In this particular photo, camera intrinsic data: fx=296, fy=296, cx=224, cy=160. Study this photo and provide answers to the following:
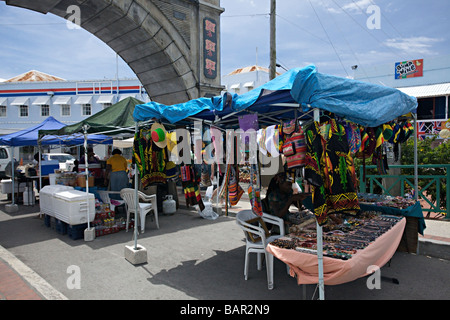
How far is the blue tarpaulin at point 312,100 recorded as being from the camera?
10.9ft

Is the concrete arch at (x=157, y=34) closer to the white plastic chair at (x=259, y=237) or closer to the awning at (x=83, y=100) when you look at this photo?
the white plastic chair at (x=259, y=237)

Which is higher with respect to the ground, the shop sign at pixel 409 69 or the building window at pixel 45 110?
the shop sign at pixel 409 69

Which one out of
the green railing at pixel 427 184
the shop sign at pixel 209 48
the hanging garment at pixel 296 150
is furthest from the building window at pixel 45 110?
the hanging garment at pixel 296 150

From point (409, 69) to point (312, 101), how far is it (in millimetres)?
25001

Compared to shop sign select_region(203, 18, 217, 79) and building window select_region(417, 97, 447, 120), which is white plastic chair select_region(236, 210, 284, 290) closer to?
shop sign select_region(203, 18, 217, 79)

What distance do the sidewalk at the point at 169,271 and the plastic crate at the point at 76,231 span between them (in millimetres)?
124

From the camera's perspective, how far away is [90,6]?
8727 mm

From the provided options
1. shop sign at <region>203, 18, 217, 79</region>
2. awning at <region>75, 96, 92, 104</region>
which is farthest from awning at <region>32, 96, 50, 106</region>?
shop sign at <region>203, 18, 217, 79</region>

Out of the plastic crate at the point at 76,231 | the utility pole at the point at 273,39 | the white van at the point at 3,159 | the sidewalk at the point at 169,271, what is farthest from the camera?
the white van at the point at 3,159

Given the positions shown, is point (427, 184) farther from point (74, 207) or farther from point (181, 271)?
point (74, 207)

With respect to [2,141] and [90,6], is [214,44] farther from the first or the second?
[2,141]

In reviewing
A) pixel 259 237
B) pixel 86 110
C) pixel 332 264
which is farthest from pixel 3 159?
pixel 332 264
